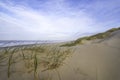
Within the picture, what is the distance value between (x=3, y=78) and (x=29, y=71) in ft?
1.02

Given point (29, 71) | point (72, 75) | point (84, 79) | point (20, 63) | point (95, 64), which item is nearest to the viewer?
point (84, 79)

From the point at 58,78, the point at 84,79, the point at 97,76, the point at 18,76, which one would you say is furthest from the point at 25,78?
the point at 97,76

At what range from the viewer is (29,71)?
1.58 metres

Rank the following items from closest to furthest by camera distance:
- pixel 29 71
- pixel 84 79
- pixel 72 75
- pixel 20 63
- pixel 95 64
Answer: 1. pixel 84 79
2. pixel 72 75
3. pixel 29 71
4. pixel 95 64
5. pixel 20 63

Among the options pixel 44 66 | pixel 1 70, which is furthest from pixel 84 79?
pixel 1 70

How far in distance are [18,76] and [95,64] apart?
1040 millimetres

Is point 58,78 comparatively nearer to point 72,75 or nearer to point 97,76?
point 72,75

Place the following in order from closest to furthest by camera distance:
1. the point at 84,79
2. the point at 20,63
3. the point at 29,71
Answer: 1. the point at 84,79
2. the point at 29,71
3. the point at 20,63

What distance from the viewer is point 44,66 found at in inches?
68.2

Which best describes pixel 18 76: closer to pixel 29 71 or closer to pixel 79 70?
pixel 29 71

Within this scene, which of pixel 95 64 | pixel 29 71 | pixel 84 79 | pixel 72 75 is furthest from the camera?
pixel 95 64

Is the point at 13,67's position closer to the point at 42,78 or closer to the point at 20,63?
the point at 20,63

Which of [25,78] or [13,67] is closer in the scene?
[25,78]

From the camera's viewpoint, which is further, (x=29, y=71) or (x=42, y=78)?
(x=29, y=71)
